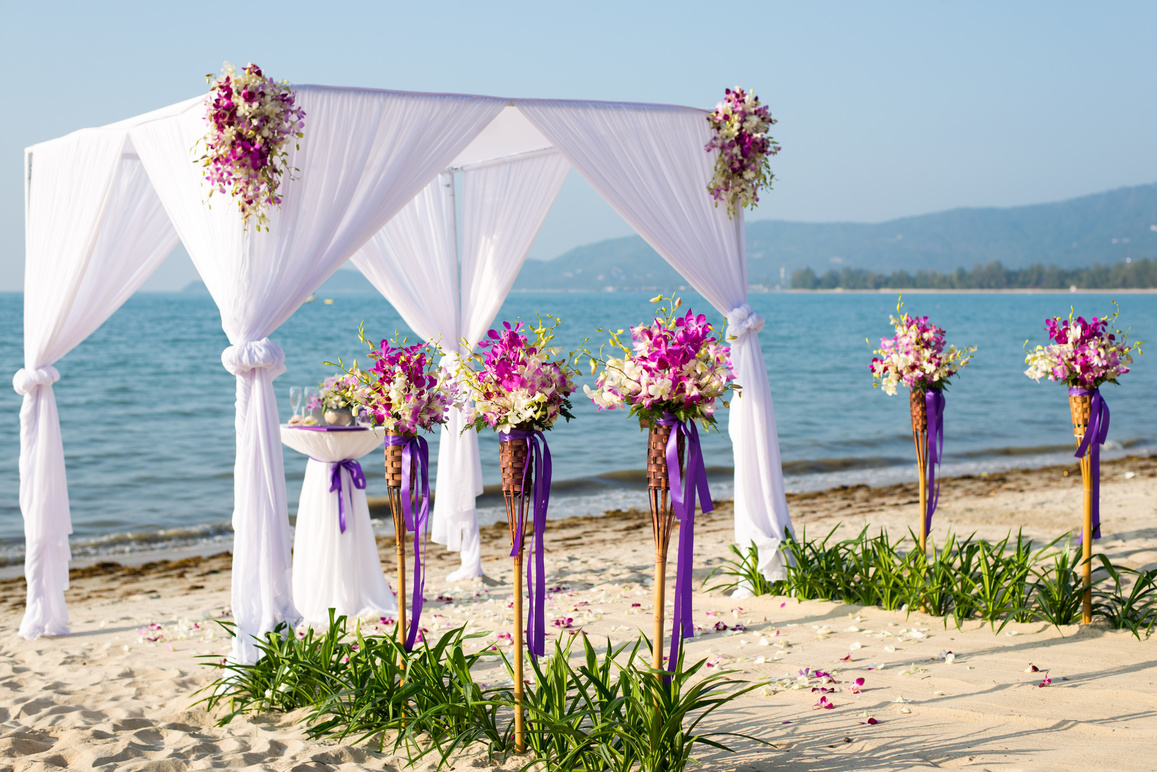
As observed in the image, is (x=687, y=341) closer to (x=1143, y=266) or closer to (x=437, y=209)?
(x=437, y=209)

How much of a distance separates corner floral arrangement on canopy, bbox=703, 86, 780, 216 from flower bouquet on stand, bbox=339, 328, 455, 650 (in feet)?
8.57

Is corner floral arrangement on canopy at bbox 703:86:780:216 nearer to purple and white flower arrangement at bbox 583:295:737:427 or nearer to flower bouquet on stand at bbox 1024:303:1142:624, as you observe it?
flower bouquet on stand at bbox 1024:303:1142:624

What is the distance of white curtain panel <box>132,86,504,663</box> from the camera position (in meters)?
4.39

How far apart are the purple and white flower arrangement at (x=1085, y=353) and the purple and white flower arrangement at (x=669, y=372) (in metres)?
2.32

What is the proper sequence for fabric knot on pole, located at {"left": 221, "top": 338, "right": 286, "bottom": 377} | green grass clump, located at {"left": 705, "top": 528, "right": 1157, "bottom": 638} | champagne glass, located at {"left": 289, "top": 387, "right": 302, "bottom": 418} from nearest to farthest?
fabric knot on pole, located at {"left": 221, "top": 338, "right": 286, "bottom": 377}
green grass clump, located at {"left": 705, "top": 528, "right": 1157, "bottom": 638}
champagne glass, located at {"left": 289, "top": 387, "right": 302, "bottom": 418}

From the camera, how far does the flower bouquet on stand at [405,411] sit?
3.55 meters

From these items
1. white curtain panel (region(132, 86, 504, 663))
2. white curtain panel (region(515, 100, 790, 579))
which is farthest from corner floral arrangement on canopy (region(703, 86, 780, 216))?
white curtain panel (region(132, 86, 504, 663))

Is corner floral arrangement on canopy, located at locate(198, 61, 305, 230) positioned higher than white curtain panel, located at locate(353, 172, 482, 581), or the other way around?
corner floral arrangement on canopy, located at locate(198, 61, 305, 230)

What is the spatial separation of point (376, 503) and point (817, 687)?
7411mm

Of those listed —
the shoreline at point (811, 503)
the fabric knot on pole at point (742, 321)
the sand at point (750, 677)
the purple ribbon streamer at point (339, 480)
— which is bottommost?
the shoreline at point (811, 503)

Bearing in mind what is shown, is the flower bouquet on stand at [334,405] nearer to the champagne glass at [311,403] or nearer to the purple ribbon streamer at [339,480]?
the champagne glass at [311,403]

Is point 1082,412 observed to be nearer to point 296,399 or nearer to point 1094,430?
point 1094,430

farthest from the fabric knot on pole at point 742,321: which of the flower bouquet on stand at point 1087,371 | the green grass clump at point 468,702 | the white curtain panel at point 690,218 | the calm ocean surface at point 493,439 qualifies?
the calm ocean surface at point 493,439

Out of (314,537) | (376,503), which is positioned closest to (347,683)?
(314,537)
